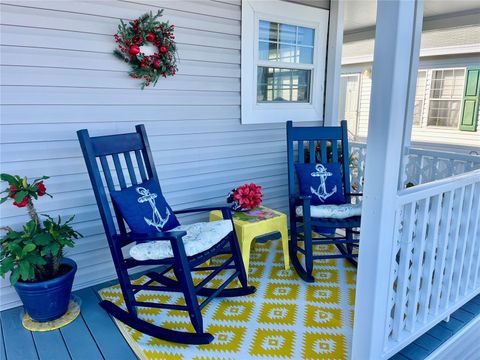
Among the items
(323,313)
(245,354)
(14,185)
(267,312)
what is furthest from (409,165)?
(14,185)

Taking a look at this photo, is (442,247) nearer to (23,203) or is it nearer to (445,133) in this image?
(23,203)

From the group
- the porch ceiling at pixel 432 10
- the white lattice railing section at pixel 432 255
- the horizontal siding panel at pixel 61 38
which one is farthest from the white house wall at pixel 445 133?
the horizontal siding panel at pixel 61 38

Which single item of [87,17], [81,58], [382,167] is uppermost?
[87,17]

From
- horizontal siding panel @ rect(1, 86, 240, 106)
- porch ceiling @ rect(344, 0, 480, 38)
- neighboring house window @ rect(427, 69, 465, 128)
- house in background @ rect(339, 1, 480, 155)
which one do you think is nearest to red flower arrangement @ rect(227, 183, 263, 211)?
horizontal siding panel @ rect(1, 86, 240, 106)

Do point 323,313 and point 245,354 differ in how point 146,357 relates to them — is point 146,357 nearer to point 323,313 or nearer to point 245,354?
point 245,354

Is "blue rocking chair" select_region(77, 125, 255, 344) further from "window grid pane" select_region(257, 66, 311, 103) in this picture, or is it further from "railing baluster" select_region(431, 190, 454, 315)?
"window grid pane" select_region(257, 66, 311, 103)

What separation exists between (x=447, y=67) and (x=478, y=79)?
55cm

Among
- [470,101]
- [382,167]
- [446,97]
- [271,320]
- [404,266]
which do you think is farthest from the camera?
[446,97]

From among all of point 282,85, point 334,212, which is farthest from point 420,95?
point 334,212

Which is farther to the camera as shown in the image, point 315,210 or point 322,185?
point 322,185

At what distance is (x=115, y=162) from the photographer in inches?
96.4

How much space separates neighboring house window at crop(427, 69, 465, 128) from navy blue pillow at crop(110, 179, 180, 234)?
619 centimetres

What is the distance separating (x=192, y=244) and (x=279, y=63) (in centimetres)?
215

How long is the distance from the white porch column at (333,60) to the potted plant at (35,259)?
9.29ft
